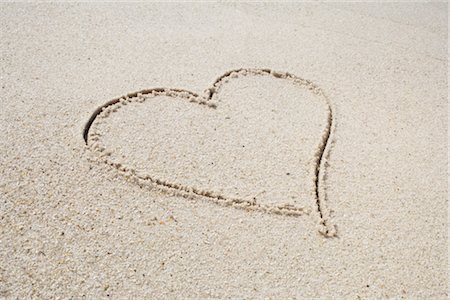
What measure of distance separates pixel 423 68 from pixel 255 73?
4.83 ft

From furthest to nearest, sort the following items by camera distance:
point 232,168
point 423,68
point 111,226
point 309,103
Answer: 1. point 423,68
2. point 309,103
3. point 232,168
4. point 111,226

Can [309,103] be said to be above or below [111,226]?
above

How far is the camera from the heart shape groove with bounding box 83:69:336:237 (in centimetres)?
255

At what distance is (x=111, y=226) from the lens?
229 centimetres

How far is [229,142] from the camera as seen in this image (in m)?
2.84

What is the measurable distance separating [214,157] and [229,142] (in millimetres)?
167

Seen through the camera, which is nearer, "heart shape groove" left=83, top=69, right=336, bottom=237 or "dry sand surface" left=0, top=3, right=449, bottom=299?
"dry sand surface" left=0, top=3, right=449, bottom=299

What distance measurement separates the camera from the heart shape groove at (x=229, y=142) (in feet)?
8.36

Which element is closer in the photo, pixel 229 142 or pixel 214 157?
pixel 214 157

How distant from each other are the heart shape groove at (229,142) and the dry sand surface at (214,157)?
0.04 ft

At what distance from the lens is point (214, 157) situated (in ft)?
8.96

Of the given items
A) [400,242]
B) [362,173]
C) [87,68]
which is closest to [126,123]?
[87,68]

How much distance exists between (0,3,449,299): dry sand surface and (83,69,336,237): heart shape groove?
1cm

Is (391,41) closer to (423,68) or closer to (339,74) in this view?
(423,68)
